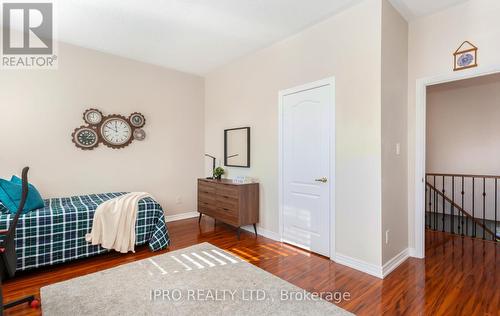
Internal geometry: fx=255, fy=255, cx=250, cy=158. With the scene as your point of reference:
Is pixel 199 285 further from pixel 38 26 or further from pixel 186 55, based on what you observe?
pixel 38 26

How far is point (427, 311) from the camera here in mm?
1990

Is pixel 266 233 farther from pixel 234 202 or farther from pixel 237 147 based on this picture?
pixel 237 147

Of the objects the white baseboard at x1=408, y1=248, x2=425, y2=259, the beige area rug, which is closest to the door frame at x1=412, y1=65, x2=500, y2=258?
the white baseboard at x1=408, y1=248, x2=425, y2=259

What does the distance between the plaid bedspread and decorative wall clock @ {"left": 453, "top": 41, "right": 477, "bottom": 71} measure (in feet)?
12.7

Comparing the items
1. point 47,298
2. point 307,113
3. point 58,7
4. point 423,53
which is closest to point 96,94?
point 58,7

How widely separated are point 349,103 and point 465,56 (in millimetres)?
1231

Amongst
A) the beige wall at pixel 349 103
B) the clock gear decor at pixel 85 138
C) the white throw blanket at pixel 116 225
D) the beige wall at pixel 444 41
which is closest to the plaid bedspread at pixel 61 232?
the white throw blanket at pixel 116 225

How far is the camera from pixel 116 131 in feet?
13.5

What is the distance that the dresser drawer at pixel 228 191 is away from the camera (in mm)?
3696

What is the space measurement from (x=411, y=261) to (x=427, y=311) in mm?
1041

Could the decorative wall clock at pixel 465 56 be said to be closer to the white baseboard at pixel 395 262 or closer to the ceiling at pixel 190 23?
the ceiling at pixel 190 23

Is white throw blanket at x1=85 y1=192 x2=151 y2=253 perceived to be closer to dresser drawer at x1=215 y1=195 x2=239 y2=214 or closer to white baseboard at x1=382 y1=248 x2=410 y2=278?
dresser drawer at x1=215 y1=195 x2=239 y2=214

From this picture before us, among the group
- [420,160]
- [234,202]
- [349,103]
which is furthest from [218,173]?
[420,160]

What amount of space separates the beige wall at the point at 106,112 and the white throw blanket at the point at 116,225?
115 centimetres
